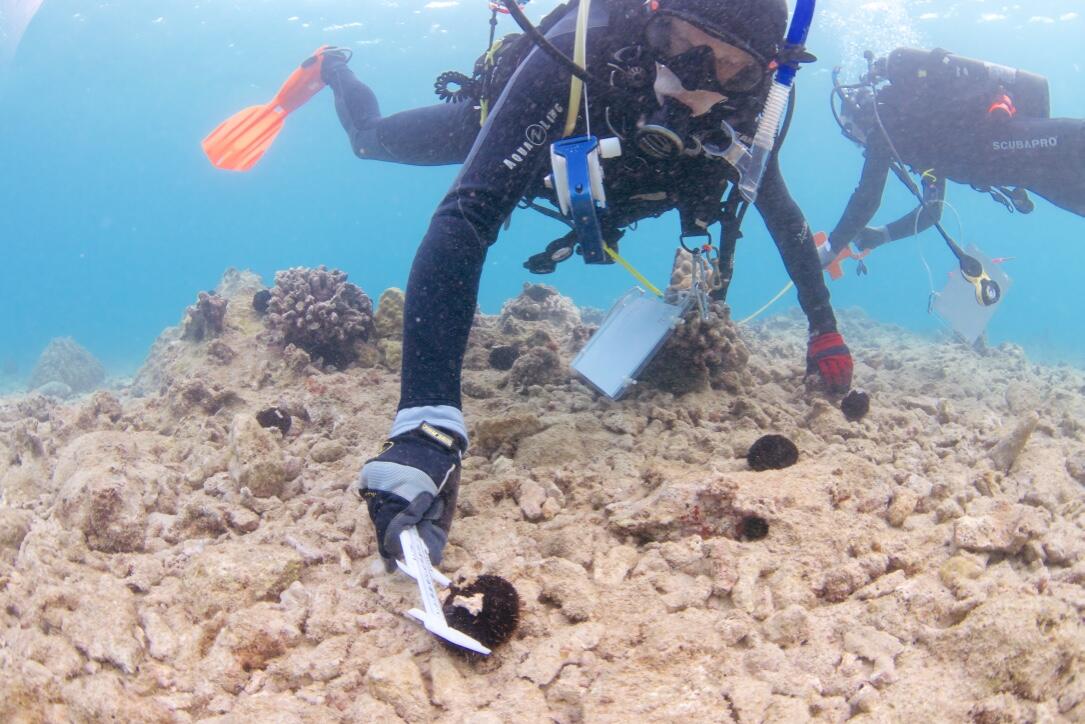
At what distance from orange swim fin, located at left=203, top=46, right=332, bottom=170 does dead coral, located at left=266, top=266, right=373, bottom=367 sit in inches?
117

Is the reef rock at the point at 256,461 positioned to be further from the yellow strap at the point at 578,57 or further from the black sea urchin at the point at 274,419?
Result: the yellow strap at the point at 578,57

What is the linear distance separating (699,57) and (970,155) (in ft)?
21.3

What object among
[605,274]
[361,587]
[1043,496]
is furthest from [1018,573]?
[605,274]

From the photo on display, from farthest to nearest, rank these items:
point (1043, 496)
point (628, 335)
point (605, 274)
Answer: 1. point (605, 274)
2. point (628, 335)
3. point (1043, 496)

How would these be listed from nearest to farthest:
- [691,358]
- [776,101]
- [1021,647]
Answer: [1021,647] → [776,101] → [691,358]

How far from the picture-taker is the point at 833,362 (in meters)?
3.94

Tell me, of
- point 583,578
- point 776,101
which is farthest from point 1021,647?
point 776,101

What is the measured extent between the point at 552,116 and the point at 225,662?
2540 millimetres

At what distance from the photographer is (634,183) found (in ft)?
11.1

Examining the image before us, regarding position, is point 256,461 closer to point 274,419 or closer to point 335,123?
point 274,419

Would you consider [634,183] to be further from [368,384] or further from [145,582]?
[145,582]

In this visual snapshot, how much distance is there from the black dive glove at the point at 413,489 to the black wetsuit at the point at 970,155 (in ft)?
25.6

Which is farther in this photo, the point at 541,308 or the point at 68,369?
the point at 68,369

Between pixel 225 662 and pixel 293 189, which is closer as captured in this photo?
pixel 225 662
